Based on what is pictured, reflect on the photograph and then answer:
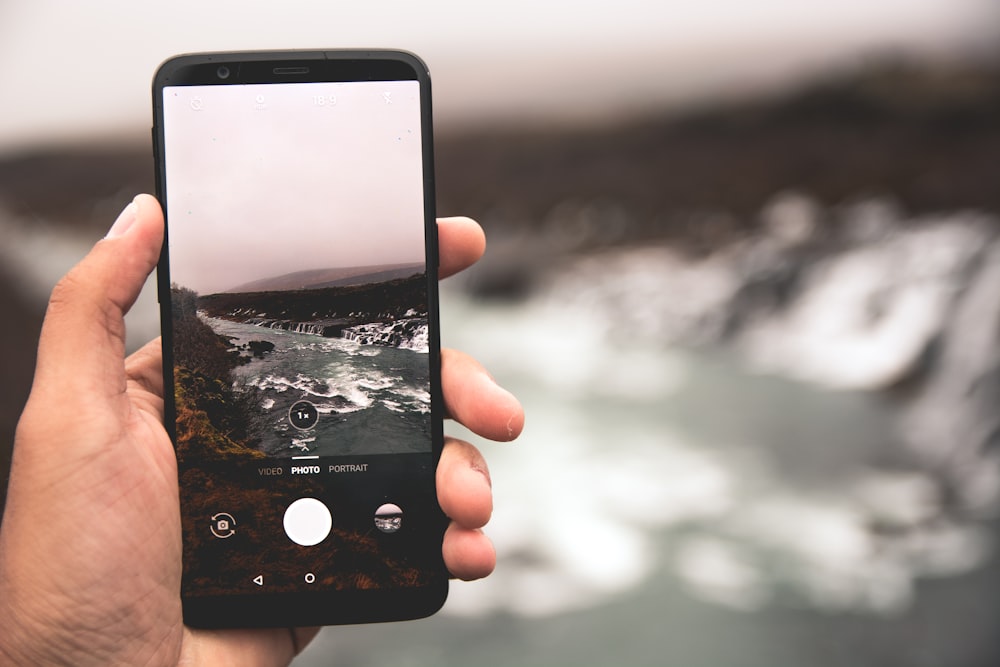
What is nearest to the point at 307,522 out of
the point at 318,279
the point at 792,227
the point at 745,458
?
the point at 318,279

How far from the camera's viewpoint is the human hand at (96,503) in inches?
15.9

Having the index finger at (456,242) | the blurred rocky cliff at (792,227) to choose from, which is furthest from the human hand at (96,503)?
the blurred rocky cliff at (792,227)

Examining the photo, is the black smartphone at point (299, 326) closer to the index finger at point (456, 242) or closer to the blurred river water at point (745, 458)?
the index finger at point (456, 242)

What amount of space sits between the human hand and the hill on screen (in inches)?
2.6

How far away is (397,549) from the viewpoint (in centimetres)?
45

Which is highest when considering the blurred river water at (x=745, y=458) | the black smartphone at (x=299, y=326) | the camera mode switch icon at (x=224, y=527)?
the black smartphone at (x=299, y=326)

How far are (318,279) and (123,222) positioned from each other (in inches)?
4.7

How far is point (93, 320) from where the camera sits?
0.41m

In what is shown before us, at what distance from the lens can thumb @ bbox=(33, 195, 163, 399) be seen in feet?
1.34

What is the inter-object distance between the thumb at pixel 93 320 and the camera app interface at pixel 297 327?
3 cm

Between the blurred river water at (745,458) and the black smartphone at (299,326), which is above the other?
the black smartphone at (299,326)

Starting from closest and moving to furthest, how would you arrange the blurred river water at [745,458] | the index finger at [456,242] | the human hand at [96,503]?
the human hand at [96,503]
the index finger at [456,242]
the blurred river water at [745,458]

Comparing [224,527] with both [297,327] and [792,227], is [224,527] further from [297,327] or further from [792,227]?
[792,227]

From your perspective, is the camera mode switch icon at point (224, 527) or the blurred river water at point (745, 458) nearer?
the camera mode switch icon at point (224, 527)
